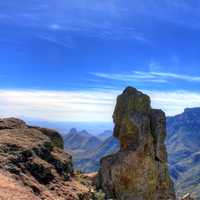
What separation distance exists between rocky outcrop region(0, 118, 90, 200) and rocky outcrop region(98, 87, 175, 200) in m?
8.93

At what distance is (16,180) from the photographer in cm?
3534

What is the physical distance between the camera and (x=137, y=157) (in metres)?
58.6

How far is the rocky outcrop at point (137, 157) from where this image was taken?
57562 mm

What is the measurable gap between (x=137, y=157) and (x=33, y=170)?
21951 millimetres

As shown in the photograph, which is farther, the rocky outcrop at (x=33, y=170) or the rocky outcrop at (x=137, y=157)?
the rocky outcrop at (x=137, y=157)

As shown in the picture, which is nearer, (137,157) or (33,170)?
(33,170)

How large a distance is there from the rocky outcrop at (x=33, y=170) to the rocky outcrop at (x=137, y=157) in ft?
29.3

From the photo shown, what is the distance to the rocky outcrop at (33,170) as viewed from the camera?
3394 centimetres

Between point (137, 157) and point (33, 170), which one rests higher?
point (137, 157)

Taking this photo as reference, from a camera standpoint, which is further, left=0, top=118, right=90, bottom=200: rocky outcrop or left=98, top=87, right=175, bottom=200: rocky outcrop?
left=98, top=87, right=175, bottom=200: rocky outcrop

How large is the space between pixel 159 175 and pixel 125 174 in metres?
5.84

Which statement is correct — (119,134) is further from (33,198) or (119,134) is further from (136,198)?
(33,198)

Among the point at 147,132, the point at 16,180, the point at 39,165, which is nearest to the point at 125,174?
the point at 147,132

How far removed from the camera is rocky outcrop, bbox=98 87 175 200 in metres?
57.6
